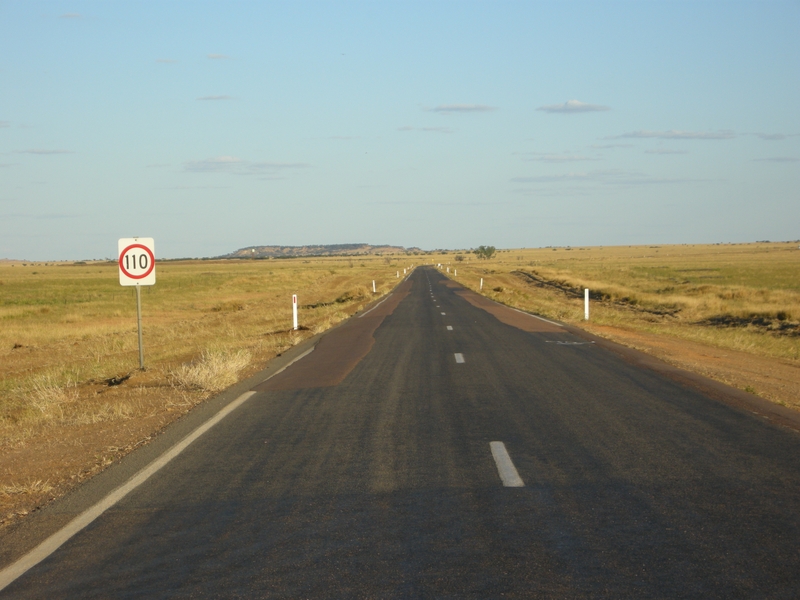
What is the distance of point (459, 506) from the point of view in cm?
620

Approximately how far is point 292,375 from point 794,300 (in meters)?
31.9

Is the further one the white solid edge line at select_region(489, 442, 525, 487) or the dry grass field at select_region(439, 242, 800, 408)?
the dry grass field at select_region(439, 242, 800, 408)

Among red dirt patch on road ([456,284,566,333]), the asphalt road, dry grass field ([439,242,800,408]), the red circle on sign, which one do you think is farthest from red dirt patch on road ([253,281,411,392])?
dry grass field ([439,242,800,408])

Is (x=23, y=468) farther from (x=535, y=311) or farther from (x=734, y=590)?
(x=535, y=311)

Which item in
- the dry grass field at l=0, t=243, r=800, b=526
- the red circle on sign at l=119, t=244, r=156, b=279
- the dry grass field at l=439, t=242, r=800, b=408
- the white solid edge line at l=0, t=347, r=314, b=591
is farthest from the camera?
the dry grass field at l=439, t=242, r=800, b=408

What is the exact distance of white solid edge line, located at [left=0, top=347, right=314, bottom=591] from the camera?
5.11 m

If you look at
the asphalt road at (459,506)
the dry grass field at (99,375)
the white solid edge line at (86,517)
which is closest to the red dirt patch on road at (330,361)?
the dry grass field at (99,375)

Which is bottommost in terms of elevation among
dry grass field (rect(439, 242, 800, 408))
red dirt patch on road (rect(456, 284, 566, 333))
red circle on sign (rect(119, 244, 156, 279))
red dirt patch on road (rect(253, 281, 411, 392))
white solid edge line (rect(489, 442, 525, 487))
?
dry grass field (rect(439, 242, 800, 408))

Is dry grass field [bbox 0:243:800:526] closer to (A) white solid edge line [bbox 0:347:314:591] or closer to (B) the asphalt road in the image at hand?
(A) white solid edge line [bbox 0:347:314:591]

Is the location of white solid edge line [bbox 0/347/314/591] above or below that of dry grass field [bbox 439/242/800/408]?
above

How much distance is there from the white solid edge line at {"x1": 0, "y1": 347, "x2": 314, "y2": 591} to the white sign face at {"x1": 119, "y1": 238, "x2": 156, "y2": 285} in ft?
20.2

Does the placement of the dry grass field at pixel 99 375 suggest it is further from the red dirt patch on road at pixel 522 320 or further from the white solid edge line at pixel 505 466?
the red dirt patch on road at pixel 522 320

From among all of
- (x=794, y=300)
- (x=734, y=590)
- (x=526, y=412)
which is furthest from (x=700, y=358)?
(x=794, y=300)

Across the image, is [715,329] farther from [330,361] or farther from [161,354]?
[161,354]
